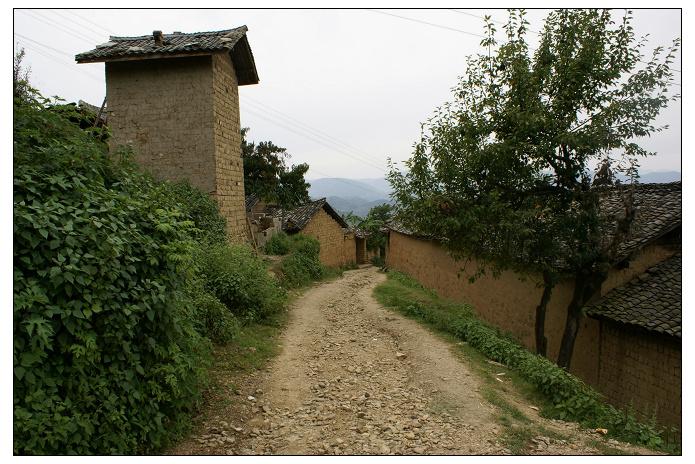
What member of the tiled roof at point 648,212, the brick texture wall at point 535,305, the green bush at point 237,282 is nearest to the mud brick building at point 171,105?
the green bush at point 237,282

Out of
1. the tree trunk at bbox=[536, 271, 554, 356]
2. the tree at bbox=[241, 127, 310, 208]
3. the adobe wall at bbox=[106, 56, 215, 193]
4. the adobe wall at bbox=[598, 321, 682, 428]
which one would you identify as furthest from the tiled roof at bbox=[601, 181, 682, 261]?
the tree at bbox=[241, 127, 310, 208]

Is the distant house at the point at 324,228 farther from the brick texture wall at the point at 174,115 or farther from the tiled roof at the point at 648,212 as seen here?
the tiled roof at the point at 648,212

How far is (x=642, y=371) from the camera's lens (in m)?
8.63

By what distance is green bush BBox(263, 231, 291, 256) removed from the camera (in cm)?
1725

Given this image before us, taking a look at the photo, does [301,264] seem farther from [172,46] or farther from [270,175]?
[270,175]

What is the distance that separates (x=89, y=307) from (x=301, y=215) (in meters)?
20.1

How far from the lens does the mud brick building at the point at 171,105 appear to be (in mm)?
10086

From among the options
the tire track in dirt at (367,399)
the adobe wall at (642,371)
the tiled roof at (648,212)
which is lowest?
the adobe wall at (642,371)

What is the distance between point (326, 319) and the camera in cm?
999

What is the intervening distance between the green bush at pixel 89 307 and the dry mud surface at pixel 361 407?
0.77 m

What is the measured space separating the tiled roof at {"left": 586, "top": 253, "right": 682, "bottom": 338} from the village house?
0.7 inches

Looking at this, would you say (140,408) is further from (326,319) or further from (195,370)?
(326,319)

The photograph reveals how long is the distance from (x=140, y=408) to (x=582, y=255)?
26.7ft

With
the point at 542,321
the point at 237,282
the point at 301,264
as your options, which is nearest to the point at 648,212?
the point at 542,321
